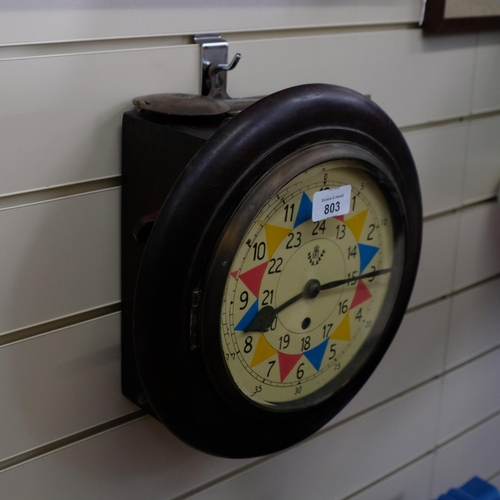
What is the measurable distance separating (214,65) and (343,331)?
428mm

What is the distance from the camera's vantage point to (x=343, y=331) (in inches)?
39.5

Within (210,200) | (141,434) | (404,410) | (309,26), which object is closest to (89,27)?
(210,200)

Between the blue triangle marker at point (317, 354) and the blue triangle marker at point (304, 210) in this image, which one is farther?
the blue triangle marker at point (317, 354)

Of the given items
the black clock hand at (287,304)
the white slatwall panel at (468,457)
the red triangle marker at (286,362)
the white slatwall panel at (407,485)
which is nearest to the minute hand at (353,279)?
the black clock hand at (287,304)

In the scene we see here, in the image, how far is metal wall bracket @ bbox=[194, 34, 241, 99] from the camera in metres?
0.93

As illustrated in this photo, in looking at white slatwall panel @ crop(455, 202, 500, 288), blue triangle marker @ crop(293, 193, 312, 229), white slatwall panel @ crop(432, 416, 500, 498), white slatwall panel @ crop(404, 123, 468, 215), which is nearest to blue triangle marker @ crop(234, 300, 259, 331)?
blue triangle marker @ crop(293, 193, 312, 229)

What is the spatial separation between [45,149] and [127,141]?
105 millimetres

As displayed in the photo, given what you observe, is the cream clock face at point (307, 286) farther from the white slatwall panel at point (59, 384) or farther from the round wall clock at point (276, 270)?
the white slatwall panel at point (59, 384)

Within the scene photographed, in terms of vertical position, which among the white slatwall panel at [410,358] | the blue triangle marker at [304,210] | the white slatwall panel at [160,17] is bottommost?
the white slatwall panel at [410,358]

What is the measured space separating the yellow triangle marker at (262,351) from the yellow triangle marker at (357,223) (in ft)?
0.66

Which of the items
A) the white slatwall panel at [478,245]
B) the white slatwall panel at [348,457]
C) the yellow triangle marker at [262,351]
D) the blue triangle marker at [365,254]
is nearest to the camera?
the yellow triangle marker at [262,351]

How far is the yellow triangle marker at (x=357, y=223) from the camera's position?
94cm

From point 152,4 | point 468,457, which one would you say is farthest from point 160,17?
point 468,457

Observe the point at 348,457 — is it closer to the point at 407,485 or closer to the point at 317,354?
the point at 407,485
